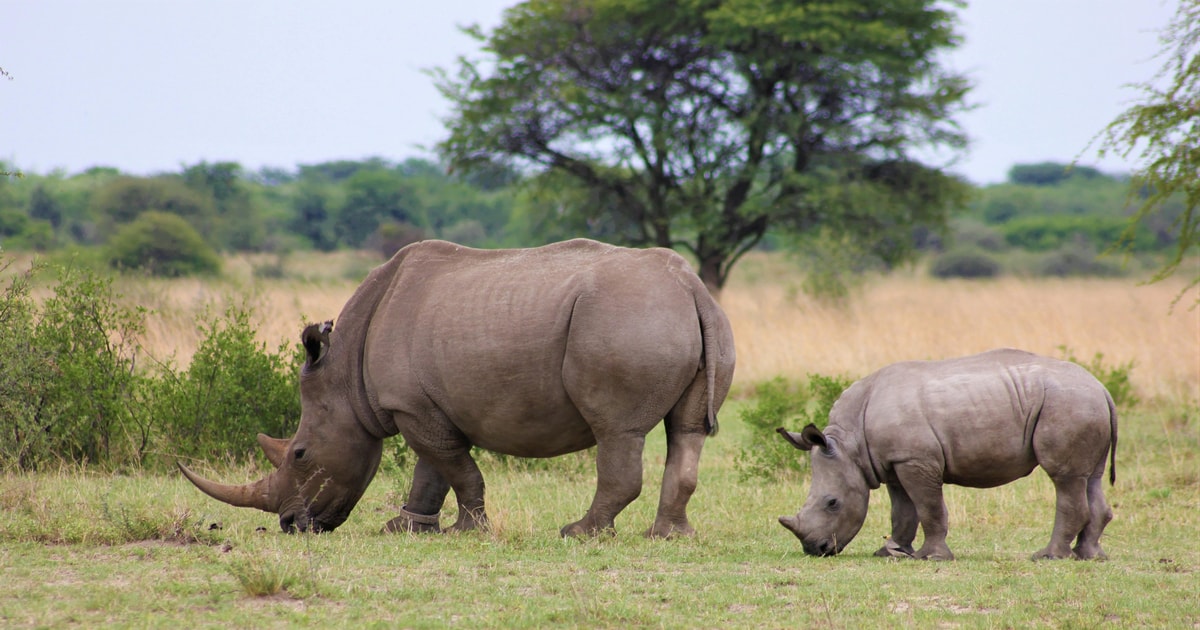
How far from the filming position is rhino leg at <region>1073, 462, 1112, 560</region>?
6.99m

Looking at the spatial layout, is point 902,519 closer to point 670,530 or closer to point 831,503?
point 831,503

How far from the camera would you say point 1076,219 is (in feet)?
197

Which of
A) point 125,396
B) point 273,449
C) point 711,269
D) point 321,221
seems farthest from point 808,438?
point 321,221

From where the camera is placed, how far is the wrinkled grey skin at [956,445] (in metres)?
6.77

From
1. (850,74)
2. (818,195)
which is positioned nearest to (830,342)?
(818,195)

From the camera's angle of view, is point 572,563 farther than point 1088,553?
No

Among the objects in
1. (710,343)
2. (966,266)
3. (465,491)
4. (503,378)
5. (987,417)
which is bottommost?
(966,266)

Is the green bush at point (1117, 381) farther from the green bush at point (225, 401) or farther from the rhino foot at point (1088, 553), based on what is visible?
the green bush at point (225, 401)

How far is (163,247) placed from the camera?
110 ft

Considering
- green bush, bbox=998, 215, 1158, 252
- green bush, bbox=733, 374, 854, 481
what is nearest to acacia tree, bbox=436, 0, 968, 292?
green bush, bbox=733, 374, 854, 481

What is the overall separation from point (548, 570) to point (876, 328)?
45.0ft

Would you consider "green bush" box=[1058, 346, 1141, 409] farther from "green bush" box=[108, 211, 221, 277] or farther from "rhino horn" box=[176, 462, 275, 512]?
"green bush" box=[108, 211, 221, 277]

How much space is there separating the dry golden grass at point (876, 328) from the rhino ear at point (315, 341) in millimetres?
4523

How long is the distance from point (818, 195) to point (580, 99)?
534cm
